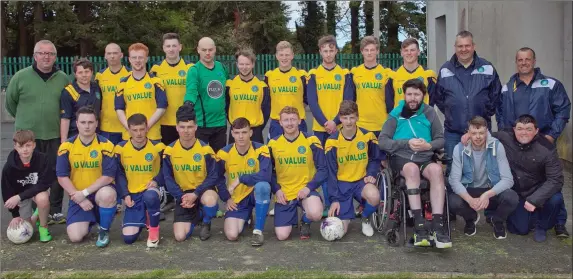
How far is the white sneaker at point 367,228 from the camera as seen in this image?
535 cm

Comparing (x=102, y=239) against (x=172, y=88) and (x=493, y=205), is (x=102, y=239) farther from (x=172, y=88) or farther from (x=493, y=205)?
(x=493, y=205)

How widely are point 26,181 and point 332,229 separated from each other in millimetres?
2963

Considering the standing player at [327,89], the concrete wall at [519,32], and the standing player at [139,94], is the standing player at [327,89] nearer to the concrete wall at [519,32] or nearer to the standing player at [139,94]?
the standing player at [139,94]

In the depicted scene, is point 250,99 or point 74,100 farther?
point 250,99

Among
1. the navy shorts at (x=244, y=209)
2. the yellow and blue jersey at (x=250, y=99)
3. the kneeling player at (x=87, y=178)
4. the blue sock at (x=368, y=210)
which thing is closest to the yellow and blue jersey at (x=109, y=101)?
the kneeling player at (x=87, y=178)

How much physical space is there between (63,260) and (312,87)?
3.08 meters

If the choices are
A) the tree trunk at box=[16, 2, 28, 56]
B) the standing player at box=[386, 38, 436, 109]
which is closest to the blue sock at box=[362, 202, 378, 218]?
the standing player at box=[386, 38, 436, 109]

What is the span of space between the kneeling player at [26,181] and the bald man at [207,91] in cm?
161

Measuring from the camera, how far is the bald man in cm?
606

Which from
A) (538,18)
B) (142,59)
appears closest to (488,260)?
(142,59)

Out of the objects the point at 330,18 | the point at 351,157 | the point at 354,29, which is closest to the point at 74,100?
the point at 351,157

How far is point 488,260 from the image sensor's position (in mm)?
4582

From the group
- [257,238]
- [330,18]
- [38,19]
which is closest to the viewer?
[257,238]

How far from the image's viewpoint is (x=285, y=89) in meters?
6.25
